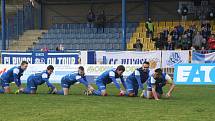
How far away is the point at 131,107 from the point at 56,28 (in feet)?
96.8

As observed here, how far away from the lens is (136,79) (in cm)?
1719

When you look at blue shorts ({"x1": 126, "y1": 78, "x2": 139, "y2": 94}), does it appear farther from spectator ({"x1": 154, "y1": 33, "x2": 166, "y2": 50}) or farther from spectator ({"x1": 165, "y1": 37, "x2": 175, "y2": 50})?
spectator ({"x1": 154, "y1": 33, "x2": 166, "y2": 50})

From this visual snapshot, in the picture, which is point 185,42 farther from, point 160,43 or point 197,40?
point 160,43

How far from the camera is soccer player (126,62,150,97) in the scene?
17.0 metres

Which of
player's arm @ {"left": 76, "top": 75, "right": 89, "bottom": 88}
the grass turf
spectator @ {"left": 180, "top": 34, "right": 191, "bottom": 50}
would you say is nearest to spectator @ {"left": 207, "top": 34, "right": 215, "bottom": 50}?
spectator @ {"left": 180, "top": 34, "right": 191, "bottom": 50}

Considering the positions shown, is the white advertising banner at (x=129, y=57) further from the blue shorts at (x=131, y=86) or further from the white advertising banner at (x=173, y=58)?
the blue shorts at (x=131, y=86)

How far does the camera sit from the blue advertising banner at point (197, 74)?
22.7 meters

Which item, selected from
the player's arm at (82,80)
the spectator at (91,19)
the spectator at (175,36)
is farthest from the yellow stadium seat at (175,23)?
the player's arm at (82,80)

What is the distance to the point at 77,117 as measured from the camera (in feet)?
38.3

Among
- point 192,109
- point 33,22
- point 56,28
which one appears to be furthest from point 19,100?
point 33,22

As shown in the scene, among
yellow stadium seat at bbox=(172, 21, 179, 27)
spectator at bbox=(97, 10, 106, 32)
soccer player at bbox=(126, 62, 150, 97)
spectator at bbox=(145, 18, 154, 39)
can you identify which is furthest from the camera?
spectator at bbox=(97, 10, 106, 32)

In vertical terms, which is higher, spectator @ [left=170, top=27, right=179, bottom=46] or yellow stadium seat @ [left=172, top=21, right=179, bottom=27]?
yellow stadium seat @ [left=172, top=21, right=179, bottom=27]

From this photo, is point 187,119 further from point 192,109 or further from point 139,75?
point 139,75

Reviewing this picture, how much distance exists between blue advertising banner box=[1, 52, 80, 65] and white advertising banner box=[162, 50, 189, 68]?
14.7 ft
